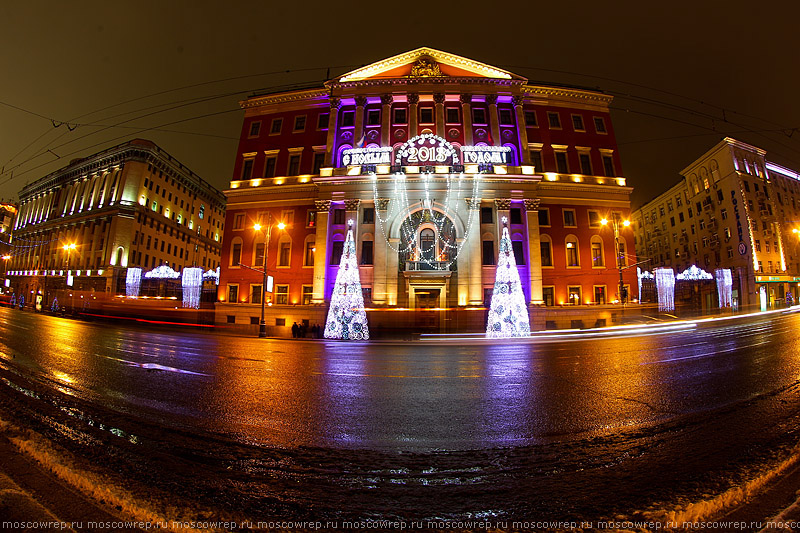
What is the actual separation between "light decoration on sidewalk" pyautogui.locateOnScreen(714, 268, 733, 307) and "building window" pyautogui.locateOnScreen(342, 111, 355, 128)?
4425cm

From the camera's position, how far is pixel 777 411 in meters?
4.67

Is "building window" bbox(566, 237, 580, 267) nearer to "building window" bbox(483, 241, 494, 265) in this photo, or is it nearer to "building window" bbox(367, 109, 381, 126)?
"building window" bbox(483, 241, 494, 265)

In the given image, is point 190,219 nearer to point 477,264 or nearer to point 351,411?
point 477,264

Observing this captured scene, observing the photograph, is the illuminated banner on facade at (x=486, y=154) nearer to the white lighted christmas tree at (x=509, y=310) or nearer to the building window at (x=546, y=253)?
the building window at (x=546, y=253)

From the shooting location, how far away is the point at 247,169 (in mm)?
35344

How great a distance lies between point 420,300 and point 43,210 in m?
82.8

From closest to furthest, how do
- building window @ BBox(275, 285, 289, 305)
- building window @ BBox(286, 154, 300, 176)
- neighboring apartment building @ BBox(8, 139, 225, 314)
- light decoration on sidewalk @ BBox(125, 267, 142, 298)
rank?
building window @ BBox(275, 285, 289, 305) < building window @ BBox(286, 154, 300, 176) < light decoration on sidewalk @ BBox(125, 267, 142, 298) < neighboring apartment building @ BBox(8, 139, 225, 314)

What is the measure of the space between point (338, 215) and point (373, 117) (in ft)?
35.7

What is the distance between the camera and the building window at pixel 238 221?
33969mm

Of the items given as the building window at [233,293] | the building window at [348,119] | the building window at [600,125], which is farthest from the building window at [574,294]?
the building window at [233,293]

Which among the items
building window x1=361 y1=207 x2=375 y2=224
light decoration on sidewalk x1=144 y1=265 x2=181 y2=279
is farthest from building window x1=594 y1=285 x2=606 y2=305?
light decoration on sidewalk x1=144 y1=265 x2=181 y2=279

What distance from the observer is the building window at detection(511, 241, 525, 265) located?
2972cm

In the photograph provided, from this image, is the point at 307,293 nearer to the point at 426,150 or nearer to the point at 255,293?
the point at 255,293

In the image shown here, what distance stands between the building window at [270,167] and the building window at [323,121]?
5.63 meters
